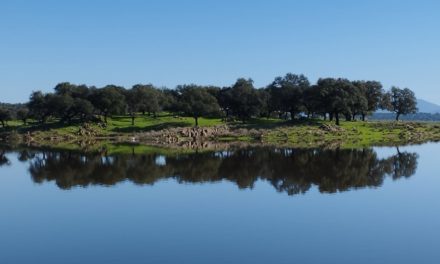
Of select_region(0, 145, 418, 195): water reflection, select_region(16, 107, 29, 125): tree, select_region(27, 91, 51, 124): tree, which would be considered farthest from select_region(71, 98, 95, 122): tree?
select_region(0, 145, 418, 195): water reflection

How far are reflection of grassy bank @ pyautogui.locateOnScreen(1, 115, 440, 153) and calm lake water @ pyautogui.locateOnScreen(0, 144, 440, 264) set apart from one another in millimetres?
41481

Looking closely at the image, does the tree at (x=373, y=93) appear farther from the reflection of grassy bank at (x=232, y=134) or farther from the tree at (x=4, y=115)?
the tree at (x=4, y=115)

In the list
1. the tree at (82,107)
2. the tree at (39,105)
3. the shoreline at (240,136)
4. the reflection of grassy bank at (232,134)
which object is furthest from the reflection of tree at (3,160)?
the tree at (39,105)

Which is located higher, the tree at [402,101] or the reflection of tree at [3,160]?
the tree at [402,101]

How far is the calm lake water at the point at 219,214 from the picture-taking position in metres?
29.1

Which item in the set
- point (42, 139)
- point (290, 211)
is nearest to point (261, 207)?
point (290, 211)

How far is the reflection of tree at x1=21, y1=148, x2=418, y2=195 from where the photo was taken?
2263 inches

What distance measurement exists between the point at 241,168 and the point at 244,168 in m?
0.38

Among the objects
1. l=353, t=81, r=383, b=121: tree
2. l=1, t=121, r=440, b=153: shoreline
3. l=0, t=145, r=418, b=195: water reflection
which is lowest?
l=0, t=145, r=418, b=195: water reflection

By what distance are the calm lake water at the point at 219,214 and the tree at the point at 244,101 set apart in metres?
69.1

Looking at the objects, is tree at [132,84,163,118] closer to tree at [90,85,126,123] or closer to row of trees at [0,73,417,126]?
row of trees at [0,73,417,126]

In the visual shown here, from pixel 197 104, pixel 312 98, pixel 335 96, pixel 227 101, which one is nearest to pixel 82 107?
pixel 197 104

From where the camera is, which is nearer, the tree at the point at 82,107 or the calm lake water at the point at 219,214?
the calm lake water at the point at 219,214

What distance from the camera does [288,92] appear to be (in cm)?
14262
